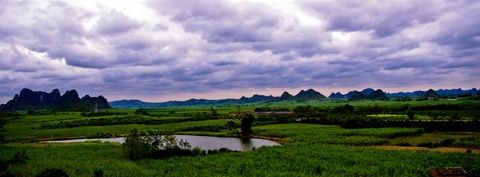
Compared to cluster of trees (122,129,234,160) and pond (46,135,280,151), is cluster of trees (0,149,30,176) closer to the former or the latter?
cluster of trees (122,129,234,160)

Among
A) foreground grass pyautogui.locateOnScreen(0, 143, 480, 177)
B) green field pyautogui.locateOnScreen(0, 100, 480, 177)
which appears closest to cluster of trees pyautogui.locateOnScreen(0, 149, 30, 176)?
foreground grass pyautogui.locateOnScreen(0, 143, 480, 177)

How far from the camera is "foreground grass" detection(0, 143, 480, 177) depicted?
39531mm

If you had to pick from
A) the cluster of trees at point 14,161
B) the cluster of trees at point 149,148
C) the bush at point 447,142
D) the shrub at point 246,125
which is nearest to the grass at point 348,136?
the shrub at point 246,125

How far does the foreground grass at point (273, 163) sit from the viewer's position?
3953 cm

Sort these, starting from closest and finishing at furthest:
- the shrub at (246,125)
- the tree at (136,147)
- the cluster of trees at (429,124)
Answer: the tree at (136,147)
the cluster of trees at (429,124)
the shrub at (246,125)

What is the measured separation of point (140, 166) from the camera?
44.8 metres

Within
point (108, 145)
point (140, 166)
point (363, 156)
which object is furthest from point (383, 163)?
point (108, 145)

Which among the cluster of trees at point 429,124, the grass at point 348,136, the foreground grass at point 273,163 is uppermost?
the cluster of trees at point 429,124

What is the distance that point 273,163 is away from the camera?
1745 inches

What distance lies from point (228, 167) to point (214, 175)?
13.9 feet

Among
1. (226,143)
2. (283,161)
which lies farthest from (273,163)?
(226,143)

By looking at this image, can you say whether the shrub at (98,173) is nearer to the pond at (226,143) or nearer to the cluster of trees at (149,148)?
the cluster of trees at (149,148)

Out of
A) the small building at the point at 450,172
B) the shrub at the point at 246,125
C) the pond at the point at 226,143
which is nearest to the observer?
the small building at the point at 450,172

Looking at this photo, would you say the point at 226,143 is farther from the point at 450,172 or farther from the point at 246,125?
the point at 450,172
